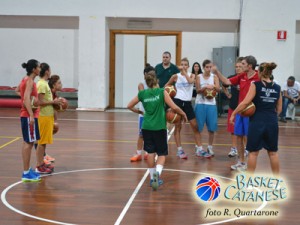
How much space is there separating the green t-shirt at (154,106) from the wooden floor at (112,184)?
90cm

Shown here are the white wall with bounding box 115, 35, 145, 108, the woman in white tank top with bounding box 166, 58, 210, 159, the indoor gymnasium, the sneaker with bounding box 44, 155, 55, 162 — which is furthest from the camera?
the white wall with bounding box 115, 35, 145, 108

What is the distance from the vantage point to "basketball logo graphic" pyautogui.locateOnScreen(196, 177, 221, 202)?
656 cm

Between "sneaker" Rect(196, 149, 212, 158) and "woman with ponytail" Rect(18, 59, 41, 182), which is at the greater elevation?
"woman with ponytail" Rect(18, 59, 41, 182)

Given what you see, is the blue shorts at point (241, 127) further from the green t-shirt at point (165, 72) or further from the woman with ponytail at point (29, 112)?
the woman with ponytail at point (29, 112)

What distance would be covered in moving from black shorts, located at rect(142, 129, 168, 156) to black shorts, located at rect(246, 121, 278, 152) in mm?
1198

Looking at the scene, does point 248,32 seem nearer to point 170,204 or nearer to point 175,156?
point 175,156

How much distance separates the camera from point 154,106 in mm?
6879

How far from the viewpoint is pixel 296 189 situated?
278 inches

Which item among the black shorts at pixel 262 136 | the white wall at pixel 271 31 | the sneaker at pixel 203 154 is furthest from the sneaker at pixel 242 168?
the white wall at pixel 271 31

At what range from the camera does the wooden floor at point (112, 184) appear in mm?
5766

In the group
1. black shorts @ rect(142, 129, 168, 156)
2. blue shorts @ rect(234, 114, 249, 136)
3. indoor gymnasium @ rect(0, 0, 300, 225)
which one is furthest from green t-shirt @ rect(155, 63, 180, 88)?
black shorts @ rect(142, 129, 168, 156)

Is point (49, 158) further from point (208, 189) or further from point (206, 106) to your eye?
point (208, 189)

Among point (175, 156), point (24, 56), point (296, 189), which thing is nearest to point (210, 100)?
point (175, 156)

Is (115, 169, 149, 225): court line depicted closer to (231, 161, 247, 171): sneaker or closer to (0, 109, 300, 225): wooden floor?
(0, 109, 300, 225): wooden floor
